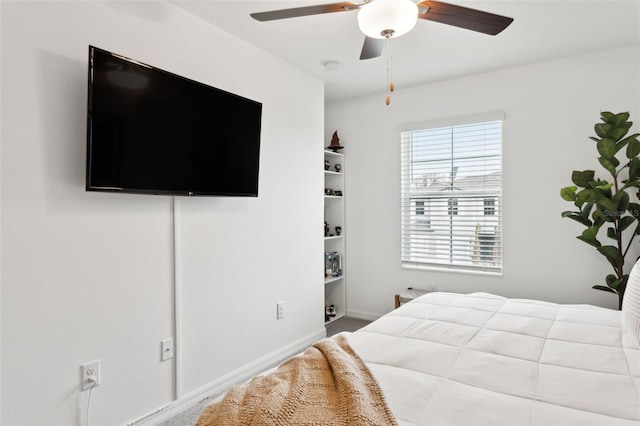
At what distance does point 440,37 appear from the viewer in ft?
9.01

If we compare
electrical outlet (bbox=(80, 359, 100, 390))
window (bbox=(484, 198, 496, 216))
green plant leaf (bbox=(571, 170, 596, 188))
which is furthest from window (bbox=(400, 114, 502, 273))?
electrical outlet (bbox=(80, 359, 100, 390))

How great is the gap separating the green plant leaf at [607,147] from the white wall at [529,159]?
16.2 inches

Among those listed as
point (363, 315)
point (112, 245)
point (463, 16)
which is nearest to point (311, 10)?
point (463, 16)

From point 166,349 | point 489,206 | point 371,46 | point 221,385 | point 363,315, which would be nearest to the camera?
point 371,46

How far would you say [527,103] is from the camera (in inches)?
130

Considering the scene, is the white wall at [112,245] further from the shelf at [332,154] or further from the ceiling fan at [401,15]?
the shelf at [332,154]

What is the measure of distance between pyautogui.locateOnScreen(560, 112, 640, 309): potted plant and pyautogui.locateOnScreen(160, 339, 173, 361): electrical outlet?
289 cm

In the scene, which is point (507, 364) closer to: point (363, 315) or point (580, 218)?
point (580, 218)

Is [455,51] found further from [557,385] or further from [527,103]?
[557,385]

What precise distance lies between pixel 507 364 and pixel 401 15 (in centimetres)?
144

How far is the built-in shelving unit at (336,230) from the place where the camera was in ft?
13.8

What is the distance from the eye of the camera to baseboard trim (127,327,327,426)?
2201 mm

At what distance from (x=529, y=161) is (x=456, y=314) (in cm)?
191

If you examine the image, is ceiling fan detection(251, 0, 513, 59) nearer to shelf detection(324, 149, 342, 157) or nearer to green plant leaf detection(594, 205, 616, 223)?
green plant leaf detection(594, 205, 616, 223)
